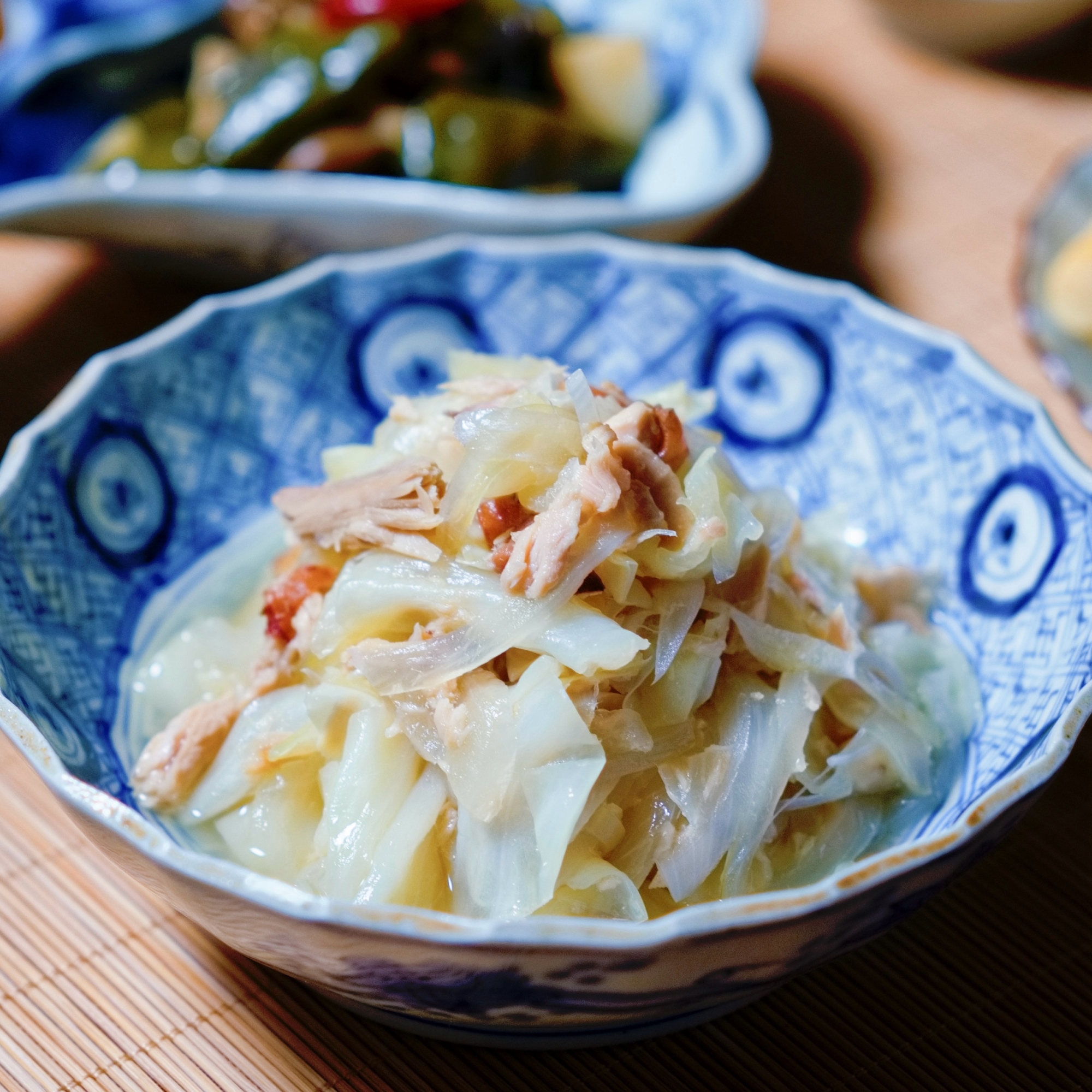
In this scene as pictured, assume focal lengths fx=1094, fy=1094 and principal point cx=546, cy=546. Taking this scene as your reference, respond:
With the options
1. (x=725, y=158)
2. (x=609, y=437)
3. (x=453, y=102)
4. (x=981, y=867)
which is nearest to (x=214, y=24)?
(x=453, y=102)

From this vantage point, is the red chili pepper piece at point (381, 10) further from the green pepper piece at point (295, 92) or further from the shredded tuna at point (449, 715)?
the shredded tuna at point (449, 715)

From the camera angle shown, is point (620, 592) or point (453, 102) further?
point (453, 102)

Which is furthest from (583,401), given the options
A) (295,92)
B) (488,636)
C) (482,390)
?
(295,92)

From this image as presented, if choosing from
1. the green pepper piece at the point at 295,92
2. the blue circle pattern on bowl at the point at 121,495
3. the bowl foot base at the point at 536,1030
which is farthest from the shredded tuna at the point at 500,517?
the green pepper piece at the point at 295,92

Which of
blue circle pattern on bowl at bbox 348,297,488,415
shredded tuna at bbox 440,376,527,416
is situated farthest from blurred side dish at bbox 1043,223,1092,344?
shredded tuna at bbox 440,376,527,416

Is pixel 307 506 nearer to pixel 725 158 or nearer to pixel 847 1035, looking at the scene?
pixel 847 1035

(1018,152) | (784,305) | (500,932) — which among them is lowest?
(500,932)
